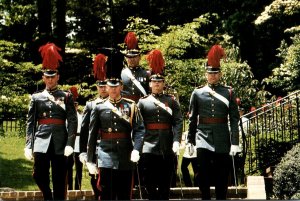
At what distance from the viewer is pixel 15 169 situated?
53.9ft

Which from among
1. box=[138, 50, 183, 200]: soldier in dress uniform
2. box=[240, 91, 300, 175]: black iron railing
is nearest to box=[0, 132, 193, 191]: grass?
box=[240, 91, 300, 175]: black iron railing

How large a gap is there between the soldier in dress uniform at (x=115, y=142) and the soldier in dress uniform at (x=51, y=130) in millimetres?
754

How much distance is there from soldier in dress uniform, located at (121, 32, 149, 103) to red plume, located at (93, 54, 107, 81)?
143cm

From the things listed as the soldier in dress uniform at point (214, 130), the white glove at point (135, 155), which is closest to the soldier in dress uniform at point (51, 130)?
the white glove at point (135, 155)

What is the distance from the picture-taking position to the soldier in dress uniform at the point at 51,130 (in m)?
8.75

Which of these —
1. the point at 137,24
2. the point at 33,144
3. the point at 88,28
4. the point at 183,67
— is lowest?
the point at 33,144

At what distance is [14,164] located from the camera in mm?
17234

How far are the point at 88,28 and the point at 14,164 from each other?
498 inches

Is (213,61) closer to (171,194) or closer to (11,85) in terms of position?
(171,194)

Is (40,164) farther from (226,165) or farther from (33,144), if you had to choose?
(226,165)

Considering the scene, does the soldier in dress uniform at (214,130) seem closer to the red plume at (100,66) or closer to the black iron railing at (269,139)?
the red plume at (100,66)

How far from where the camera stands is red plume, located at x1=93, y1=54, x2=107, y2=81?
858cm

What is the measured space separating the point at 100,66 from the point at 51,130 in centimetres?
114

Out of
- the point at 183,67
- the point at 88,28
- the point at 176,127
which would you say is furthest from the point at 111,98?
the point at 88,28
